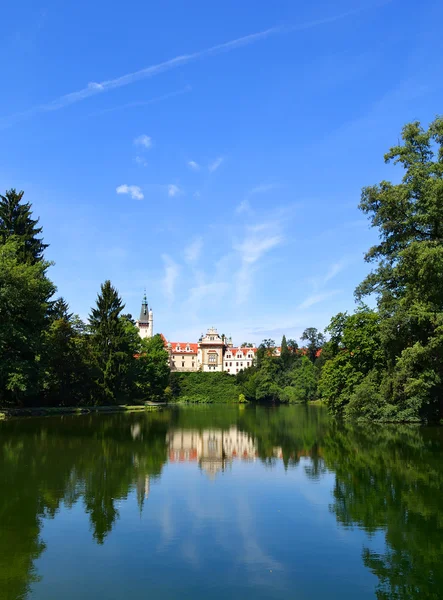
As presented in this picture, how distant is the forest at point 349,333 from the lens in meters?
20.6

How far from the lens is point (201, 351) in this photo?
119 m

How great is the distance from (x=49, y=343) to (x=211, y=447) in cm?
2377

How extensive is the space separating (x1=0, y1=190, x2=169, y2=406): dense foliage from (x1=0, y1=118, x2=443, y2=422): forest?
0.09 meters

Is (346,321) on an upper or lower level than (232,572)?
upper

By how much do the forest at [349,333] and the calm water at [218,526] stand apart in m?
6.76

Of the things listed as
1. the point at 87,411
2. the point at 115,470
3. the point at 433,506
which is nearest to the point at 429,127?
the point at 433,506

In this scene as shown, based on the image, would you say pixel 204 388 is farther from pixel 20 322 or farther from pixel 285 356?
pixel 20 322

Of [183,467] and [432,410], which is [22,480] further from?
[432,410]

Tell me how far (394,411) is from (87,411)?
2445 centimetres

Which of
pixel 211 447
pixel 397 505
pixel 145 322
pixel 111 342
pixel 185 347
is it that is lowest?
pixel 211 447

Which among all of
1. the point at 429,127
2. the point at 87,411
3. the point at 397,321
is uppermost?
the point at 429,127

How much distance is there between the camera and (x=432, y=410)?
3038cm

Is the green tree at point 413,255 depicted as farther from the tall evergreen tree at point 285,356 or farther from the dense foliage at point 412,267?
the tall evergreen tree at point 285,356

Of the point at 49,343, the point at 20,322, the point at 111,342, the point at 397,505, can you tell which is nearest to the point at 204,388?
the point at 111,342
